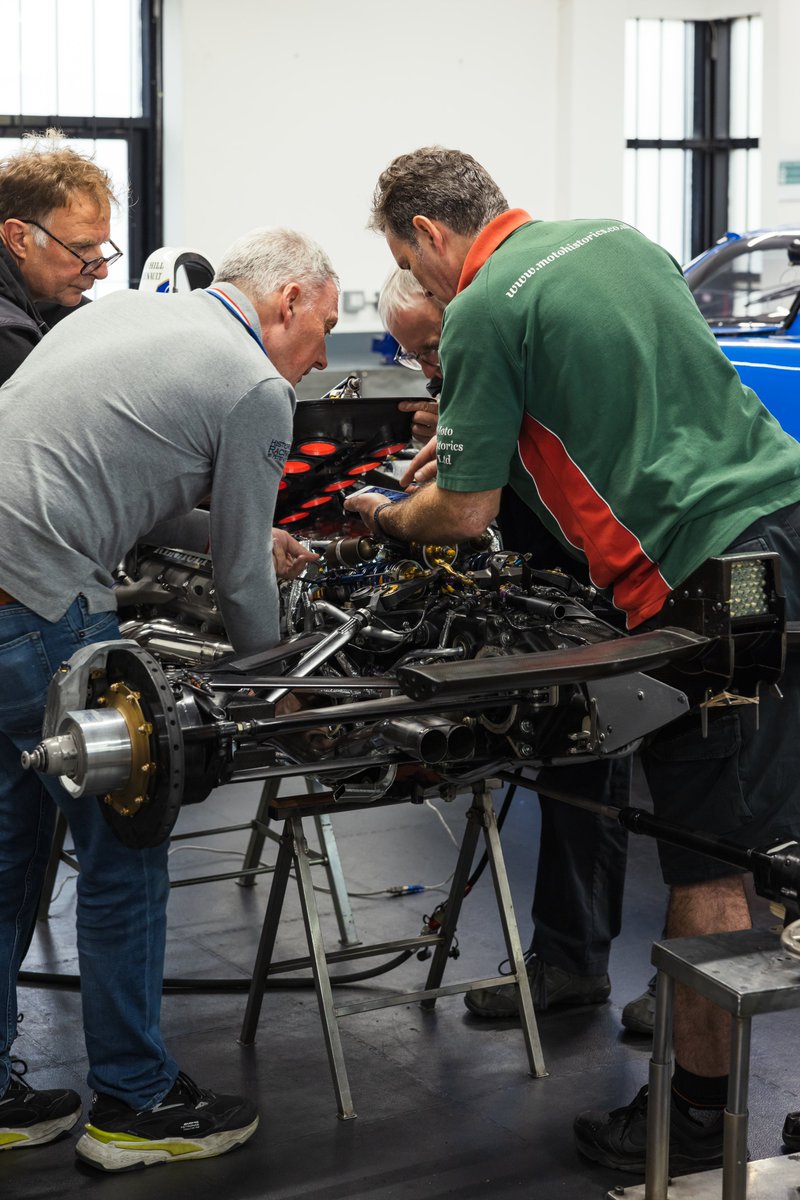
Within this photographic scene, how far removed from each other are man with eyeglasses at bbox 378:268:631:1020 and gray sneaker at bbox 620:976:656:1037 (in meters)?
0.13

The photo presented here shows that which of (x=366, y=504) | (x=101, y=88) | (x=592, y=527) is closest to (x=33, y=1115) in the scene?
(x=366, y=504)

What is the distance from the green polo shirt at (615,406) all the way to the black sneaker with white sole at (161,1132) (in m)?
1.18

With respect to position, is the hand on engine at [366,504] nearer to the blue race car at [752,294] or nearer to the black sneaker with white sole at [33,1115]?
the black sneaker with white sole at [33,1115]

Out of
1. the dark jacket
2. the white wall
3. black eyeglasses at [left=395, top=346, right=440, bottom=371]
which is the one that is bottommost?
black eyeglasses at [left=395, top=346, right=440, bottom=371]

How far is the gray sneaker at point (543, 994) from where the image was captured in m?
3.12

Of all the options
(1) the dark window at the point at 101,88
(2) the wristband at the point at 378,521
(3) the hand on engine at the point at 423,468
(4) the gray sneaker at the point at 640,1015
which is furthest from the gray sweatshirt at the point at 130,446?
(1) the dark window at the point at 101,88

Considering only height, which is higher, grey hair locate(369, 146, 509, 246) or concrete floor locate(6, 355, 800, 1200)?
grey hair locate(369, 146, 509, 246)

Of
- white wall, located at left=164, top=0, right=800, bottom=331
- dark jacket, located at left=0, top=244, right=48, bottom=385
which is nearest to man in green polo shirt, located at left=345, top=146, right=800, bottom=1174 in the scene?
dark jacket, located at left=0, top=244, right=48, bottom=385

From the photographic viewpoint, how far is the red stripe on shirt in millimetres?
2312

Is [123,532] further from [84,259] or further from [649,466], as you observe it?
[84,259]

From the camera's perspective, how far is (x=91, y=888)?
2424 millimetres

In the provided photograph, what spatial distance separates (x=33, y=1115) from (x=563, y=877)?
3.90ft

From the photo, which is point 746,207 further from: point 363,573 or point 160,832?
point 160,832

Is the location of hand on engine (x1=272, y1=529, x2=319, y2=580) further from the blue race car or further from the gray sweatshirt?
the blue race car
